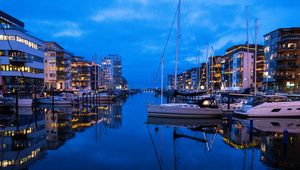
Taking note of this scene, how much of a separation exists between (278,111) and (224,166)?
2744 cm

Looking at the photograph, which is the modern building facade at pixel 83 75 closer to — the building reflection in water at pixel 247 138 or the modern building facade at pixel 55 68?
the modern building facade at pixel 55 68

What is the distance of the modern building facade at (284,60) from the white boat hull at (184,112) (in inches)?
2188

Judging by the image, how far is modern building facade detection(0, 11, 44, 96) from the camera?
242 ft

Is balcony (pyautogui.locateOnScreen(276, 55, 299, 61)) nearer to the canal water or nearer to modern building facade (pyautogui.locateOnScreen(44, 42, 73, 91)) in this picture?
the canal water

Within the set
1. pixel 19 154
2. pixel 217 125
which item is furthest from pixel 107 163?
pixel 217 125

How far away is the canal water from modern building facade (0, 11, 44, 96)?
151ft

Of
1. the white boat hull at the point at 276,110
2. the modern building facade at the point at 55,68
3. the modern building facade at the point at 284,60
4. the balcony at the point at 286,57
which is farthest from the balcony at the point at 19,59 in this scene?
the balcony at the point at 286,57

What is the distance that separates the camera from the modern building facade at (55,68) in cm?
11600

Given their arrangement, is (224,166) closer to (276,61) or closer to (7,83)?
(7,83)

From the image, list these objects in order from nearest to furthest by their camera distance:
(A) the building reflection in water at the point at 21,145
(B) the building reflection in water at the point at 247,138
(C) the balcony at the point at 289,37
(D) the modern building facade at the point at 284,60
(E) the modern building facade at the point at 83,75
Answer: (A) the building reflection in water at the point at 21,145 → (B) the building reflection in water at the point at 247,138 → (C) the balcony at the point at 289,37 → (D) the modern building facade at the point at 284,60 → (E) the modern building facade at the point at 83,75

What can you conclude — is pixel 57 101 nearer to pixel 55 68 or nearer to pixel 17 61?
pixel 17 61

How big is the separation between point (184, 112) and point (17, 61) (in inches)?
2257

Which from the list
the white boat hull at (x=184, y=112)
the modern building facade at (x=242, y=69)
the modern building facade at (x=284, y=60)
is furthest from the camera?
the modern building facade at (x=242, y=69)

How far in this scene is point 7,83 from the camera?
74250 mm
